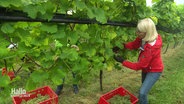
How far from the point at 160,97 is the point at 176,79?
1631 mm

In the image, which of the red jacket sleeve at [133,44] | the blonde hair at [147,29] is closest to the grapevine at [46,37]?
the blonde hair at [147,29]

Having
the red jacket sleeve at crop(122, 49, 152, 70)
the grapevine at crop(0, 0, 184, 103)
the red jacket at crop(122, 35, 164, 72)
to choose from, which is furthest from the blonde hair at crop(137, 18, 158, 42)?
the grapevine at crop(0, 0, 184, 103)

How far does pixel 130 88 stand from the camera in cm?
637

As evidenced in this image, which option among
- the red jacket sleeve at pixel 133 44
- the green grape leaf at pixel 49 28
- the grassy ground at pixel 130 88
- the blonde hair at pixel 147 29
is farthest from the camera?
the grassy ground at pixel 130 88

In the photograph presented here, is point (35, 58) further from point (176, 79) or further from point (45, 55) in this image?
point (176, 79)

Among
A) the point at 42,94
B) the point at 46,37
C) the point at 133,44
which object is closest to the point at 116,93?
the point at 133,44

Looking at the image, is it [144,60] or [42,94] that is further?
[42,94]

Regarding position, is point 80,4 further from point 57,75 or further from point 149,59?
point 149,59

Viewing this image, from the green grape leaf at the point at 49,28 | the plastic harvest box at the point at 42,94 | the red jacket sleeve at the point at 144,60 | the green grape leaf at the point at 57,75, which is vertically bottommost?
the plastic harvest box at the point at 42,94

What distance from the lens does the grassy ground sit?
5593 mm

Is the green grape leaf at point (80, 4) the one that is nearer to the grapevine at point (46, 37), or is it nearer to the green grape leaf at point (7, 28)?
the grapevine at point (46, 37)

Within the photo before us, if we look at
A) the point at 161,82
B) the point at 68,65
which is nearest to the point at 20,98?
the point at 68,65

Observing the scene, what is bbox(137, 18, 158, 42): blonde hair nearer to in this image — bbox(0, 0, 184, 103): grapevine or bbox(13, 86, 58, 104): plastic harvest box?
bbox(0, 0, 184, 103): grapevine

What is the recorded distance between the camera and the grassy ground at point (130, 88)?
5.59 m
